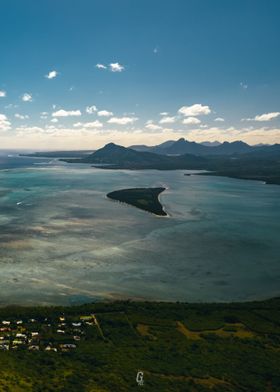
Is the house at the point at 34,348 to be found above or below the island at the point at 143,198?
below

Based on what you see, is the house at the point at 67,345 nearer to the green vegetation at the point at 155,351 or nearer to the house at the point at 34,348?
the green vegetation at the point at 155,351

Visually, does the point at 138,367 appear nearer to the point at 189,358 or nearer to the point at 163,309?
the point at 189,358

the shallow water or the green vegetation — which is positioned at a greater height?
the shallow water

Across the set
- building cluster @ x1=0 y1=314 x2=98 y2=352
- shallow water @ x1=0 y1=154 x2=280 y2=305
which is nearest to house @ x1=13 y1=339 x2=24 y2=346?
building cluster @ x1=0 y1=314 x2=98 y2=352

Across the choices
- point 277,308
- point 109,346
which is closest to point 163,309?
point 109,346

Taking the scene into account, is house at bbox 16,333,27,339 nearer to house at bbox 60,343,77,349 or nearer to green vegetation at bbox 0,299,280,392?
green vegetation at bbox 0,299,280,392

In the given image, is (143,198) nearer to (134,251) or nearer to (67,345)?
(134,251)

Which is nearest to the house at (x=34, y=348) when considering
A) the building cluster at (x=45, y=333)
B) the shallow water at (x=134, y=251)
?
the building cluster at (x=45, y=333)
